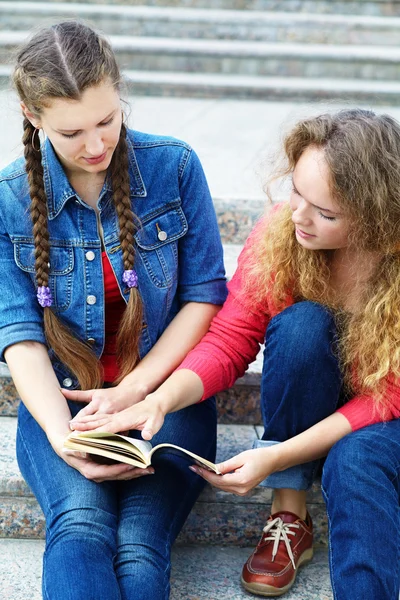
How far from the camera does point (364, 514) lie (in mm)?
1581

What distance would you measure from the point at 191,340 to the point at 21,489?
22.6 inches

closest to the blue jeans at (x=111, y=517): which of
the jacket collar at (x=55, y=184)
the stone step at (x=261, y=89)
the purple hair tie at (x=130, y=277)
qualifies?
the purple hair tie at (x=130, y=277)

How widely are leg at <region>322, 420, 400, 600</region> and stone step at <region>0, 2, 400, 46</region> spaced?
170 inches

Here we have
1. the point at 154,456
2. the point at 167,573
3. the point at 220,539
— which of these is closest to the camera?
the point at 167,573

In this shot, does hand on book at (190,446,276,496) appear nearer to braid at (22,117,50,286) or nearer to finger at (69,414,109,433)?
finger at (69,414,109,433)

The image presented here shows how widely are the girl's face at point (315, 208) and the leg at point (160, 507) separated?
0.51 metres

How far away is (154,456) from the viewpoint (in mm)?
1801

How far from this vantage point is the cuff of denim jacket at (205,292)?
77.7 inches

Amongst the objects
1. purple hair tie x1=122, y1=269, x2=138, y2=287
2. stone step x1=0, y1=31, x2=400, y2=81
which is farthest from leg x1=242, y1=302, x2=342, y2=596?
stone step x1=0, y1=31, x2=400, y2=81

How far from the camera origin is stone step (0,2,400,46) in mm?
5504

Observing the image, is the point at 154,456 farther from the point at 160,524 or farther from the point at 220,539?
the point at 220,539

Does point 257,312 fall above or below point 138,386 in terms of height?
above

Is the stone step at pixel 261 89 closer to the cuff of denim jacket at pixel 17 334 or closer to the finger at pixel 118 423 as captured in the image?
the cuff of denim jacket at pixel 17 334

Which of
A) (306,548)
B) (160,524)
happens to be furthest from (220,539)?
(160,524)
